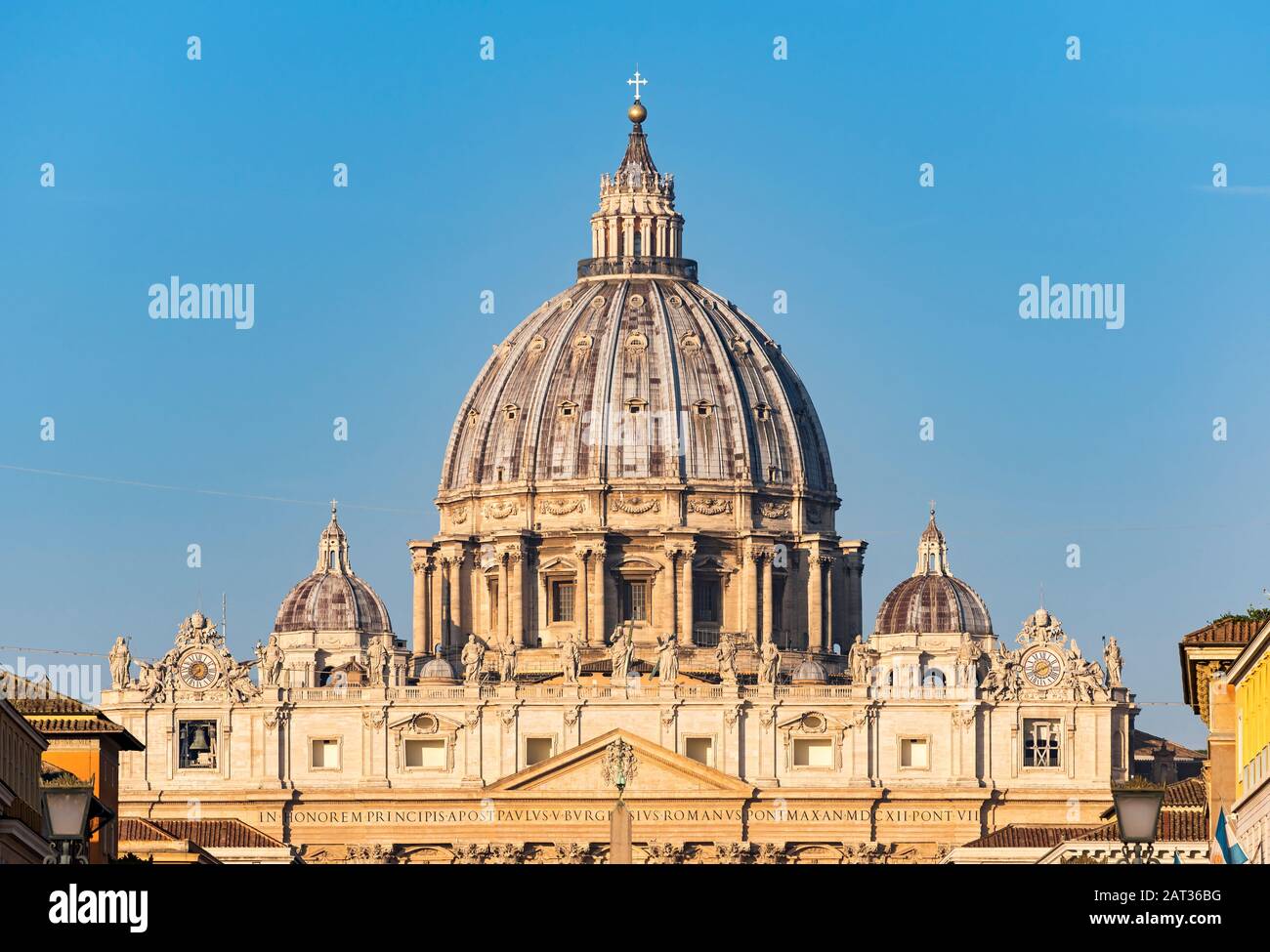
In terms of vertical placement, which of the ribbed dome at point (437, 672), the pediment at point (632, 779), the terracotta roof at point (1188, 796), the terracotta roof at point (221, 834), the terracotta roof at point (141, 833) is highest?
the ribbed dome at point (437, 672)

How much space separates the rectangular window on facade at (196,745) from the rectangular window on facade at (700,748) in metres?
19.2

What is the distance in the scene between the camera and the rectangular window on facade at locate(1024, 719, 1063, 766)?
599ft

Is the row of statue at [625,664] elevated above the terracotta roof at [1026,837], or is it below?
above

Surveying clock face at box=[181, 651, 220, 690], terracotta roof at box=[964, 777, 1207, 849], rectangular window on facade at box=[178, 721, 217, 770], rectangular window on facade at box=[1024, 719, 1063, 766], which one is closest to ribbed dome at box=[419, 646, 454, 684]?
clock face at box=[181, 651, 220, 690]

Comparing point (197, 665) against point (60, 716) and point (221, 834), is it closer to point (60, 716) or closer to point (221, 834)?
point (221, 834)

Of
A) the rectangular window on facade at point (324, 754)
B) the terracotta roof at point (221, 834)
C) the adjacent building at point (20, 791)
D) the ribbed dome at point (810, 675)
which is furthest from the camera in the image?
the ribbed dome at point (810, 675)

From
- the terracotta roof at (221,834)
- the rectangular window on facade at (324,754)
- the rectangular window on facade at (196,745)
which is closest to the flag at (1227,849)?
the terracotta roof at (221,834)

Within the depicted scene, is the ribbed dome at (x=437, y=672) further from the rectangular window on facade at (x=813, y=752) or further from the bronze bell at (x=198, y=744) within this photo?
the rectangular window on facade at (x=813, y=752)

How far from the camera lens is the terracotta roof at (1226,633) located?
3246 inches

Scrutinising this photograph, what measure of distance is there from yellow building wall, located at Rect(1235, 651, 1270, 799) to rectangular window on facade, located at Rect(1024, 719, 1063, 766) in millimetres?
104405

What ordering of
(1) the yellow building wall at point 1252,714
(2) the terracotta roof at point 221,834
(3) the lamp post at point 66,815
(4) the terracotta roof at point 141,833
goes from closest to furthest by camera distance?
(3) the lamp post at point 66,815
(1) the yellow building wall at point 1252,714
(4) the terracotta roof at point 141,833
(2) the terracotta roof at point 221,834

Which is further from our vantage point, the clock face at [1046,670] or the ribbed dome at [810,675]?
the ribbed dome at [810,675]
